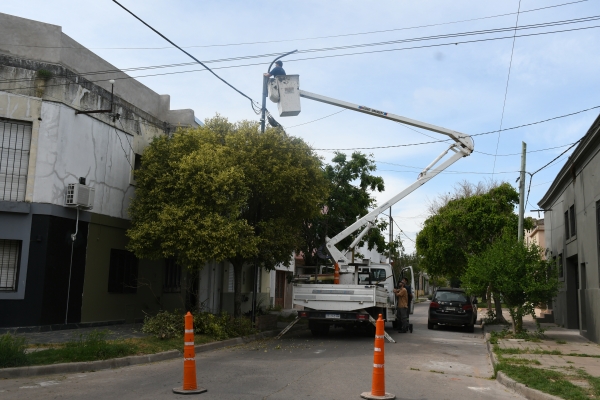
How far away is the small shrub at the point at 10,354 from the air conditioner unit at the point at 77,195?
602 centimetres

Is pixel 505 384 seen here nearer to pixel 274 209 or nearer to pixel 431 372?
pixel 431 372

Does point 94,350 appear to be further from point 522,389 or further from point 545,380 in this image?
point 545,380

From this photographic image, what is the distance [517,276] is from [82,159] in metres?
13.2

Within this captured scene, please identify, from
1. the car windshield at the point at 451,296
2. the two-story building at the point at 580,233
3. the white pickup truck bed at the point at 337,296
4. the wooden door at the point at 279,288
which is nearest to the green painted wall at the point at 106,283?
the white pickup truck bed at the point at 337,296

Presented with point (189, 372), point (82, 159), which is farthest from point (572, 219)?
point (189, 372)

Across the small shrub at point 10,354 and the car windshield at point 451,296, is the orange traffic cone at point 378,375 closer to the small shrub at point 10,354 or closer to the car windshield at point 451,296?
the small shrub at point 10,354

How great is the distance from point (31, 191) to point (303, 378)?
9224 millimetres

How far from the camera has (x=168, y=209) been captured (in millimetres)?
14984

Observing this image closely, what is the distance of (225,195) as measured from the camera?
15336 mm

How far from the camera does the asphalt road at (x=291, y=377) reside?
8.32 m

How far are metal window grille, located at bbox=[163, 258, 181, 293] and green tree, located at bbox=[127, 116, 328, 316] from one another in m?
3.71

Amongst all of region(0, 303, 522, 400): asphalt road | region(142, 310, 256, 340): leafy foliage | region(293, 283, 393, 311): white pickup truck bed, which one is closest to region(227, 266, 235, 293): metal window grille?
region(142, 310, 256, 340): leafy foliage

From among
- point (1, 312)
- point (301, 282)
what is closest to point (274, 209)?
point (301, 282)

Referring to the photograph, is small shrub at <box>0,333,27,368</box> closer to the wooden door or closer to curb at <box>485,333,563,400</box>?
curb at <box>485,333,563,400</box>
